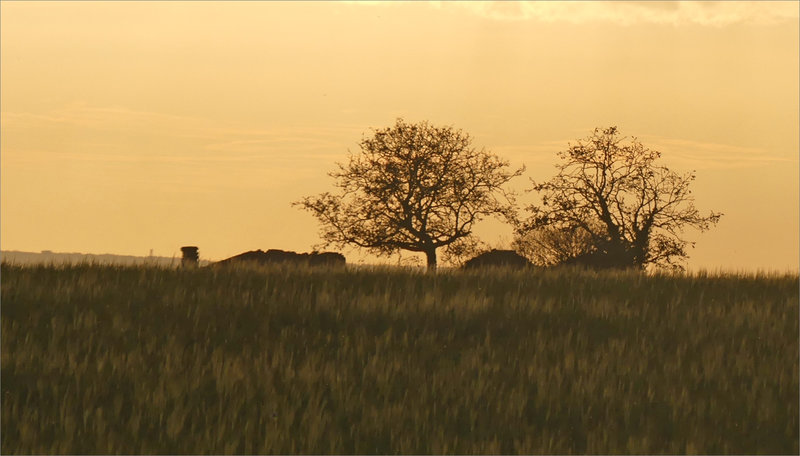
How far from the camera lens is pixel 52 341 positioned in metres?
15.2

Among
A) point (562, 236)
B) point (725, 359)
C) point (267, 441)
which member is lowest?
point (267, 441)

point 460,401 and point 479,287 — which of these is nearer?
point 460,401

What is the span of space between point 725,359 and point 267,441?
30.3ft

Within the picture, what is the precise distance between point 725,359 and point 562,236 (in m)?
30.9

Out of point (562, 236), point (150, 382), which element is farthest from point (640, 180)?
point (150, 382)

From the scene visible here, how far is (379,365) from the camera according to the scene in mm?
14648

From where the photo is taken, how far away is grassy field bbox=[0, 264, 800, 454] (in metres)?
11.9

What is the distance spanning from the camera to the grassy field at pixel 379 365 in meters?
11.9

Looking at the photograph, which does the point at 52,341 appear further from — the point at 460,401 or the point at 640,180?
the point at 640,180

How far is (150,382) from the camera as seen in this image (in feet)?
43.9

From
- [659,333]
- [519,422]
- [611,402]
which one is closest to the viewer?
[519,422]

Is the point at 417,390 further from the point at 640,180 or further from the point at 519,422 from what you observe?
the point at 640,180

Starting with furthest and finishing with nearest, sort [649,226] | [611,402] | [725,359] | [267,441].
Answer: [649,226], [725,359], [611,402], [267,441]

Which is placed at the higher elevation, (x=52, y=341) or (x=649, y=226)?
(x=649, y=226)
